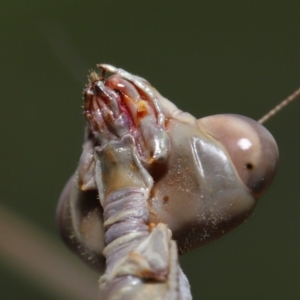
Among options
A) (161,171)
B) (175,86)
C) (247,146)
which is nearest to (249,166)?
(247,146)

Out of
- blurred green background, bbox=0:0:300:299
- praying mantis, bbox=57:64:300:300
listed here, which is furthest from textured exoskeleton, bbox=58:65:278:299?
blurred green background, bbox=0:0:300:299

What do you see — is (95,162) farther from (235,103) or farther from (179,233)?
(235,103)

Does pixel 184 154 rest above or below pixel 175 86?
above

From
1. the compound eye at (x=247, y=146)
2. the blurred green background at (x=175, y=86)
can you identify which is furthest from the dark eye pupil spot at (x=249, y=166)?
the blurred green background at (x=175, y=86)

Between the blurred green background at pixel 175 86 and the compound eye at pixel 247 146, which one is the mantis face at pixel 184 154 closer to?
the compound eye at pixel 247 146

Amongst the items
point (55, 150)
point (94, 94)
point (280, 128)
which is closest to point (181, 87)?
point (280, 128)

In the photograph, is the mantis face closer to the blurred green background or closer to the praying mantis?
the praying mantis

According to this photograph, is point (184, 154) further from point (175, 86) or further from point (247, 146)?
point (175, 86)
